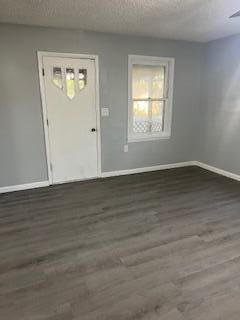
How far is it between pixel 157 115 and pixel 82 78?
1.63m

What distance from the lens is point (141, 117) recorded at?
4.52 metres

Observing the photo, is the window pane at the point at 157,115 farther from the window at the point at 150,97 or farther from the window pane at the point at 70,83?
the window pane at the point at 70,83

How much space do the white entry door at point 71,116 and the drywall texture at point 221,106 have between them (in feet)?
7.31

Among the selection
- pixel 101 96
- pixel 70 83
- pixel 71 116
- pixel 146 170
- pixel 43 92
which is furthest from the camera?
pixel 146 170

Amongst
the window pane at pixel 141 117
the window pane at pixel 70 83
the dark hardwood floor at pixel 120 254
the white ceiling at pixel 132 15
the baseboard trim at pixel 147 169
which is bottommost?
the dark hardwood floor at pixel 120 254

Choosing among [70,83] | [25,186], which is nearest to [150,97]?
[70,83]

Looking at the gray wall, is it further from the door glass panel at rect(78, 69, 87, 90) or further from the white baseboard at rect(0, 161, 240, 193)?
the door glass panel at rect(78, 69, 87, 90)

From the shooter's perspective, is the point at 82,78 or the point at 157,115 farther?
the point at 157,115

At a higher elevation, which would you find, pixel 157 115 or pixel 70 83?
pixel 70 83

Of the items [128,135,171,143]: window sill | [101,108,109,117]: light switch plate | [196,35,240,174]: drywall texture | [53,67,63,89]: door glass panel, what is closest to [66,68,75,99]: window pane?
[53,67,63,89]: door glass panel

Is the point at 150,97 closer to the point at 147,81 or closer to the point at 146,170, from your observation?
the point at 147,81

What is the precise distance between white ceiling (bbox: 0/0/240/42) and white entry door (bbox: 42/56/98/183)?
58cm

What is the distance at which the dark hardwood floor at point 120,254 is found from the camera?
5.57 ft

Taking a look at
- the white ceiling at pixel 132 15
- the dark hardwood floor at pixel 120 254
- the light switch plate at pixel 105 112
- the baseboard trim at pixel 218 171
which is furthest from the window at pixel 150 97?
the dark hardwood floor at pixel 120 254
